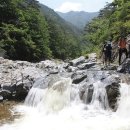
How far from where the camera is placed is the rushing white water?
61.5 ft

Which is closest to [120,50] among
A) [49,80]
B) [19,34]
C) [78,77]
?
[78,77]

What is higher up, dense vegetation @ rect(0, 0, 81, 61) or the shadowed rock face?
dense vegetation @ rect(0, 0, 81, 61)

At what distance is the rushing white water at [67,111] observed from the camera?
61.5 ft

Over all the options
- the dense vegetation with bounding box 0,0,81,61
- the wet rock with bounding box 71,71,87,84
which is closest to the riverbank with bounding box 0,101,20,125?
the wet rock with bounding box 71,71,87,84

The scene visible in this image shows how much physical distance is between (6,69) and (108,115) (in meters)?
14.2

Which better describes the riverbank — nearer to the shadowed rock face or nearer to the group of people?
the shadowed rock face

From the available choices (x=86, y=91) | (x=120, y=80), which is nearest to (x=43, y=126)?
(x=86, y=91)

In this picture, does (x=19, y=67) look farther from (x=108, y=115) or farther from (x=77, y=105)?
(x=108, y=115)

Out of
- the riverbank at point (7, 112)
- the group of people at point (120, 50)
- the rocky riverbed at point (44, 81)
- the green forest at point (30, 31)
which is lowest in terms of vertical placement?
the riverbank at point (7, 112)

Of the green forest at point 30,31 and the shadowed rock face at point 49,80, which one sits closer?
the shadowed rock face at point 49,80

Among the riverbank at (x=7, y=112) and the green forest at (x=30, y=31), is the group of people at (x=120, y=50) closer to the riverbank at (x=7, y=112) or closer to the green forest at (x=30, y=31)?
the green forest at (x=30, y=31)

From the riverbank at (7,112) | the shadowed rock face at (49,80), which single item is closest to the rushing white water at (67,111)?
the shadowed rock face at (49,80)

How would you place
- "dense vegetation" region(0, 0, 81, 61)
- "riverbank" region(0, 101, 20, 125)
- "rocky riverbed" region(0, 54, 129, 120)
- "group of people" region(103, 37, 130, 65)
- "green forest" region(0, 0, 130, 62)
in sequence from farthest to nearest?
"dense vegetation" region(0, 0, 81, 61) < "green forest" region(0, 0, 130, 62) < "group of people" region(103, 37, 130, 65) < "rocky riverbed" region(0, 54, 129, 120) < "riverbank" region(0, 101, 20, 125)

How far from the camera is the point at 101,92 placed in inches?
873
